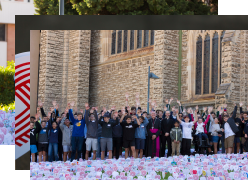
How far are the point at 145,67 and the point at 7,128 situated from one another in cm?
625

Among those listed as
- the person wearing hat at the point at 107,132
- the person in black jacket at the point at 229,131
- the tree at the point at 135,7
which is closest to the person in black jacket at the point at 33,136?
the person wearing hat at the point at 107,132

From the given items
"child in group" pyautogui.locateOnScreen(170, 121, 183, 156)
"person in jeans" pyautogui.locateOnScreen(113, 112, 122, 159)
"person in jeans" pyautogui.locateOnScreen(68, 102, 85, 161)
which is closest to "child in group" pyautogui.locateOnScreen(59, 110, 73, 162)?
"person in jeans" pyautogui.locateOnScreen(68, 102, 85, 161)

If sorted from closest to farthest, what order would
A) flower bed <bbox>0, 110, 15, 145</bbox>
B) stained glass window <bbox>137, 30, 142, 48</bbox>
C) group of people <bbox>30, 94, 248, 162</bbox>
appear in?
group of people <bbox>30, 94, 248, 162</bbox> < stained glass window <bbox>137, 30, 142, 48</bbox> < flower bed <bbox>0, 110, 15, 145</bbox>

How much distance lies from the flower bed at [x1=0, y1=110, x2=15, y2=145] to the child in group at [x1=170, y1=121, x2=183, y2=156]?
6329mm

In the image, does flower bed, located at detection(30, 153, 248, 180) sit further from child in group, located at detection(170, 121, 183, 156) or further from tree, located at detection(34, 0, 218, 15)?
tree, located at detection(34, 0, 218, 15)

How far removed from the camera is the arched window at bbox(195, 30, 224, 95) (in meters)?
14.0

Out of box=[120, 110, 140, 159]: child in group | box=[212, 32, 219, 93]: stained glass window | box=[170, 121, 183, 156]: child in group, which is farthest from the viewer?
box=[212, 32, 219, 93]: stained glass window

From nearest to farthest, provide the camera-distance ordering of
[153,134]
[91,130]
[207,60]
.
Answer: [91,130] → [153,134] → [207,60]

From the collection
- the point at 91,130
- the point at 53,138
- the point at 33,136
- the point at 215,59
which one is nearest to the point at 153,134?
the point at 91,130

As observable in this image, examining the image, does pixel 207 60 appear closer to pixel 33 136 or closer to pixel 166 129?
pixel 166 129

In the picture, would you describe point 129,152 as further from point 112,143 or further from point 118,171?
point 118,171

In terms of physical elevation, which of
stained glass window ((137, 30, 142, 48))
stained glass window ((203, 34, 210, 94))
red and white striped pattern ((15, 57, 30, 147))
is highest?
stained glass window ((137, 30, 142, 48))

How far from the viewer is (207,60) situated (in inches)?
570

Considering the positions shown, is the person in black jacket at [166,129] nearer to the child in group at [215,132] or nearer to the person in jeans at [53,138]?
the child in group at [215,132]
